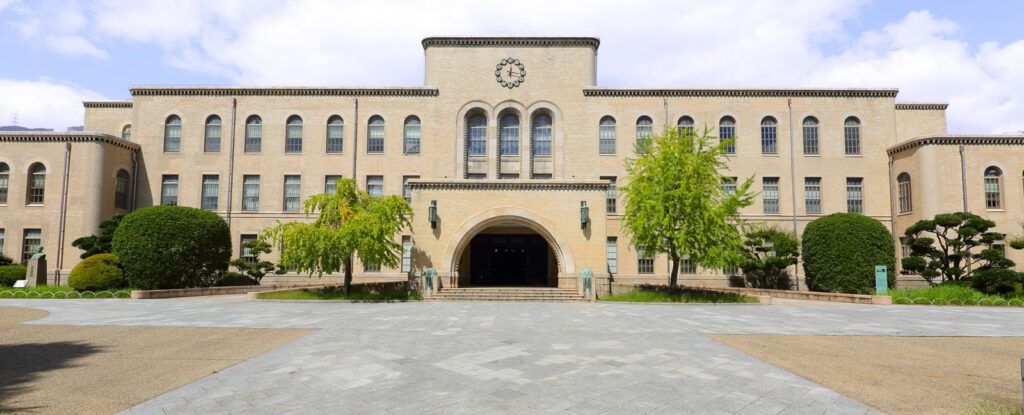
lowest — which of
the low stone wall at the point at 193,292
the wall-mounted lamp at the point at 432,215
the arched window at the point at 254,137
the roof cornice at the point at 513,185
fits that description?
the low stone wall at the point at 193,292

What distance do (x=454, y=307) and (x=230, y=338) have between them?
7.97 metres

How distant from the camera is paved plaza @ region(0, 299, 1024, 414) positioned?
5656 mm

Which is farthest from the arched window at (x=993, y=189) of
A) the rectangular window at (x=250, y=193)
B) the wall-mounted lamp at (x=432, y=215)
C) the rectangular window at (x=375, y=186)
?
the rectangular window at (x=250, y=193)

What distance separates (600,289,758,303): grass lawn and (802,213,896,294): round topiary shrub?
15.1 ft

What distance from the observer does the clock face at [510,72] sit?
30.8 meters

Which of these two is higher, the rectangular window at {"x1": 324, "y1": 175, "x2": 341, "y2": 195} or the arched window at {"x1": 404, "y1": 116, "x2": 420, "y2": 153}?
the arched window at {"x1": 404, "y1": 116, "x2": 420, "y2": 153}

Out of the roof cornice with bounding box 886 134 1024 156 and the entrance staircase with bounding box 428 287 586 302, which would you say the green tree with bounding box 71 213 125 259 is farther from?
the roof cornice with bounding box 886 134 1024 156

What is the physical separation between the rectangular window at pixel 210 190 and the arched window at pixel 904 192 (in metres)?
41.4

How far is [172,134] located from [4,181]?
29.5 feet

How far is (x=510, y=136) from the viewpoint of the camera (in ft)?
102

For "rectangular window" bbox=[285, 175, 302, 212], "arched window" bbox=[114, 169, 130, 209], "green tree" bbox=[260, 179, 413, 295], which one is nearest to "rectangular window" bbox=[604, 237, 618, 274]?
"green tree" bbox=[260, 179, 413, 295]

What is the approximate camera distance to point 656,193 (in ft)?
65.8

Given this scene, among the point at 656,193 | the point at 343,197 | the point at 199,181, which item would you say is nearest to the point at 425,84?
the point at 343,197

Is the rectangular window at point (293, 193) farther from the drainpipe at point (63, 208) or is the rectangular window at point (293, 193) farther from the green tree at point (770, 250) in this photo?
the green tree at point (770, 250)
